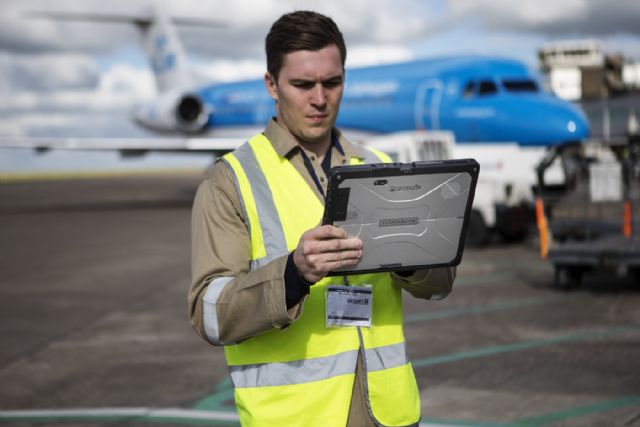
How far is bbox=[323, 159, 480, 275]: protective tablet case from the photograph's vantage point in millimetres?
1824

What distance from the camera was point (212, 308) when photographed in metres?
1.94

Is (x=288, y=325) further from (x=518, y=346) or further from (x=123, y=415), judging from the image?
(x=518, y=346)

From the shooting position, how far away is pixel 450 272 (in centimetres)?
218

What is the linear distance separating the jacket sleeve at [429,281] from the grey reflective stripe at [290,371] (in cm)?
24

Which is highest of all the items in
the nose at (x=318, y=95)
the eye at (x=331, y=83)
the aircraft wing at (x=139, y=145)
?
the eye at (x=331, y=83)

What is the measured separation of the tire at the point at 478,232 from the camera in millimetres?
12312

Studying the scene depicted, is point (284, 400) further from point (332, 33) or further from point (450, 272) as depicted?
point (332, 33)

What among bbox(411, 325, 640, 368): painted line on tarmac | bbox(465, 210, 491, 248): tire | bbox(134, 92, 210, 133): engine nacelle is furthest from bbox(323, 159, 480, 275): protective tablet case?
bbox(134, 92, 210, 133): engine nacelle

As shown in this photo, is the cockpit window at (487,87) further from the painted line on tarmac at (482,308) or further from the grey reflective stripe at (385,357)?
the grey reflective stripe at (385,357)

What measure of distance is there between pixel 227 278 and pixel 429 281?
20.5 inches

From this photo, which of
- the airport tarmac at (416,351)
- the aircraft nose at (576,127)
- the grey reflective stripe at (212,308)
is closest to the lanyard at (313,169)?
the grey reflective stripe at (212,308)

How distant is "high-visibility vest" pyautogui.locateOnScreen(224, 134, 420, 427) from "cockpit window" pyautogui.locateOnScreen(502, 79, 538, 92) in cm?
1490

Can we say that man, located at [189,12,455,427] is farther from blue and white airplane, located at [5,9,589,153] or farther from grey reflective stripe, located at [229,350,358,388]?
blue and white airplane, located at [5,9,589,153]

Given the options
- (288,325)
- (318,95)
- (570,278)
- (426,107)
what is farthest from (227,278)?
(426,107)
